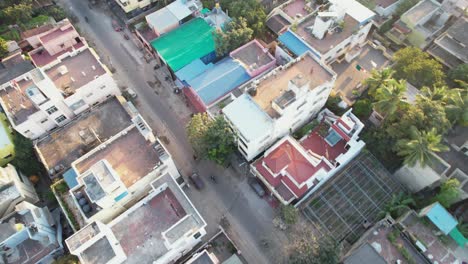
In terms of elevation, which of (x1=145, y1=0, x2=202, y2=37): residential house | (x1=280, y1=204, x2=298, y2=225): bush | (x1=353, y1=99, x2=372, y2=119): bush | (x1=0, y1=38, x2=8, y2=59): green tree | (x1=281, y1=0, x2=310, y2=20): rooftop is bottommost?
(x1=280, y1=204, x2=298, y2=225): bush

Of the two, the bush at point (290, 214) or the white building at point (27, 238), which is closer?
the white building at point (27, 238)

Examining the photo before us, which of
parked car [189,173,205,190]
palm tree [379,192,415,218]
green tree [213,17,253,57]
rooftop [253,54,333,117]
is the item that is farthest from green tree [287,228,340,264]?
green tree [213,17,253,57]

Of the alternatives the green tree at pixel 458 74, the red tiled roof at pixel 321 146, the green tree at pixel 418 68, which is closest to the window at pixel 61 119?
the red tiled roof at pixel 321 146

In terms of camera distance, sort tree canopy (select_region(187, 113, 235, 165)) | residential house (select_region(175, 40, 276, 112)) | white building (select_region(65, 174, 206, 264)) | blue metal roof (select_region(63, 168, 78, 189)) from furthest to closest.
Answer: residential house (select_region(175, 40, 276, 112))
tree canopy (select_region(187, 113, 235, 165))
blue metal roof (select_region(63, 168, 78, 189))
white building (select_region(65, 174, 206, 264))

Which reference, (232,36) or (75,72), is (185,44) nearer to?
(232,36)

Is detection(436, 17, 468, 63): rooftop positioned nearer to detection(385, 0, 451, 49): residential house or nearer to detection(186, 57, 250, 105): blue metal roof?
detection(385, 0, 451, 49): residential house

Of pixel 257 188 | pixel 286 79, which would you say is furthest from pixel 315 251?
pixel 286 79

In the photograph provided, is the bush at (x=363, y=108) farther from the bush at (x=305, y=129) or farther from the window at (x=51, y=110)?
the window at (x=51, y=110)
